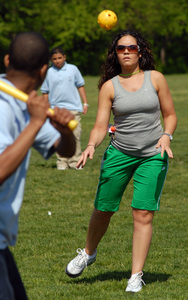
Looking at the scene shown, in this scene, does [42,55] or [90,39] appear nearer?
[42,55]

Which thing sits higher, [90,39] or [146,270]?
[146,270]

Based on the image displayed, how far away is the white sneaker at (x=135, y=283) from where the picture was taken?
4898 mm

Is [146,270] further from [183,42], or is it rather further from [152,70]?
[183,42]

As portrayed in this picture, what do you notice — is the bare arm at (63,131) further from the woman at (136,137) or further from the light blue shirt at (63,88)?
the light blue shirt at (63,88)

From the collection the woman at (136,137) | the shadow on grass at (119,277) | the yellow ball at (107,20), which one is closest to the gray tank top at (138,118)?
the woman at (136,137)

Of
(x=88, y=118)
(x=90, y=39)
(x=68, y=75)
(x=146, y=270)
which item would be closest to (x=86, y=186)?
(x=68, y=75)

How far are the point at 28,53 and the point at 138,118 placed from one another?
2.31m

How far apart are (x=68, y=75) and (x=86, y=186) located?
7.68ft

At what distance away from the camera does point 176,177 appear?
395 inches

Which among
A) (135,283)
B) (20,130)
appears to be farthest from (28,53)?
(135,283)

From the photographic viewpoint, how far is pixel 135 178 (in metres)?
5.02

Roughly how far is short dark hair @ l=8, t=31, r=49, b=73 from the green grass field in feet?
8.46

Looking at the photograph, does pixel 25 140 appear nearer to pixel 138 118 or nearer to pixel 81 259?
pixel 138 118

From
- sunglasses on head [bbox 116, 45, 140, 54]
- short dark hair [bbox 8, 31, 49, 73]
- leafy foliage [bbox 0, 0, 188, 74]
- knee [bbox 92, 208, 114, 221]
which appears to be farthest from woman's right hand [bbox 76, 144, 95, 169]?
leafy foliage [bbox 0, 0, 188, 74]
